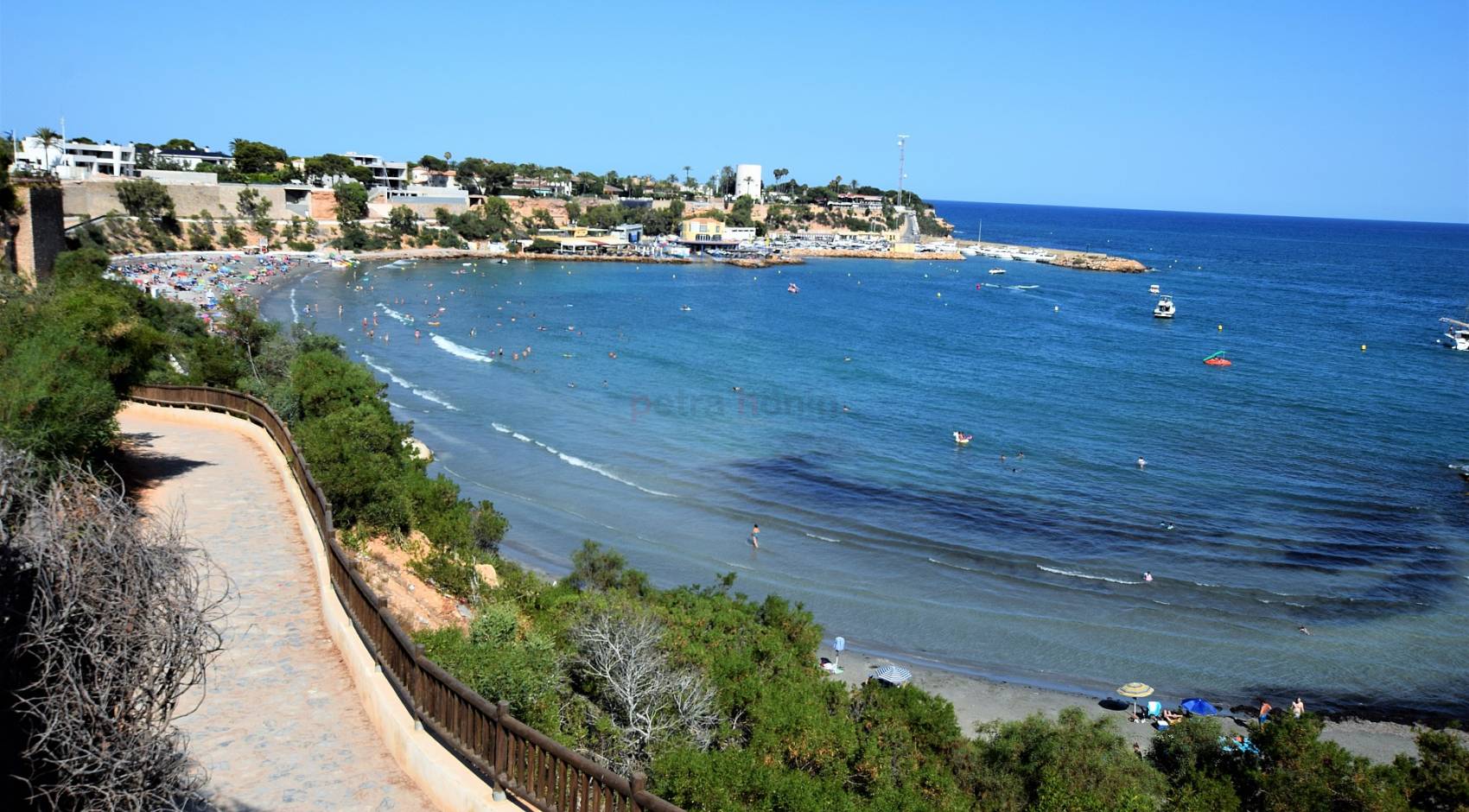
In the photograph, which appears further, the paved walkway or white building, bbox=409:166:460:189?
white building, bbox=409:166:460:189

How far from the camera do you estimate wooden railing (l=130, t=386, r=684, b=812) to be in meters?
6.26

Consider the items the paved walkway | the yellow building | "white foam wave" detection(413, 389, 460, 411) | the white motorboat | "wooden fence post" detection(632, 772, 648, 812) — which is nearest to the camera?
"wooden fence post" detection(632, 772, 648, 812)

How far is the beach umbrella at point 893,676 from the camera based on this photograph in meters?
18.9

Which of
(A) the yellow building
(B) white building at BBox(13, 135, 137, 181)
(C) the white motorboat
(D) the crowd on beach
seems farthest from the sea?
(A) the yellow building

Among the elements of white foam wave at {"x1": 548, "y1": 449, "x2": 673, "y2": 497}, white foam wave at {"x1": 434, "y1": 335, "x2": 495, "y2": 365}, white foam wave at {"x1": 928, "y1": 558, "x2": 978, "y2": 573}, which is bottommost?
white foam wave at {"x1": 928, "y1": 558, "x2": 978, "y2": 573}

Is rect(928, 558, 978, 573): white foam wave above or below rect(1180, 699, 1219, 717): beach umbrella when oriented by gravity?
above

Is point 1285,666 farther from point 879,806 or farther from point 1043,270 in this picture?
point 1043,270

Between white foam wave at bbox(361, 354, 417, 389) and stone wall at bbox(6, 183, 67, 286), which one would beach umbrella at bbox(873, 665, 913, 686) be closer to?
stone wall at bbox(6, 183, 67, 286)

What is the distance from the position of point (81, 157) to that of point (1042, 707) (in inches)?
4699

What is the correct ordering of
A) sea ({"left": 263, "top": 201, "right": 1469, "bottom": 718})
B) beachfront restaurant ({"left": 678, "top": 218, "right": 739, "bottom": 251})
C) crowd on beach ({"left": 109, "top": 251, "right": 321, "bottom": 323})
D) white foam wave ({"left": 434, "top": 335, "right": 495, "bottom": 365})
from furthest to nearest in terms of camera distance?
beachfront restaurant ({"left": 678, "top": 218, "right": 739, "bottom": 251}) < crowd on beach ({"left": 109, "top": 251, "right": 321, "bottom": 323}) < white foam wave ({"left": 434, "top": 335, "right": 495, "bottom": 365}) < sea ({"left": 263, "top": 201, "right": 1469, "bottom": 718})

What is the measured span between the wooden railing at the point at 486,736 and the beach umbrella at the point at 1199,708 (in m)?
15.0

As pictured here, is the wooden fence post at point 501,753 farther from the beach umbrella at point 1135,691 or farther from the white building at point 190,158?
the white building at point 190,158

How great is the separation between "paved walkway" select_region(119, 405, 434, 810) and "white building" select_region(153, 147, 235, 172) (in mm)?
122152

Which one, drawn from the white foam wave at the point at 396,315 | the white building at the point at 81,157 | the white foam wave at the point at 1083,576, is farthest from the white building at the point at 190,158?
the white foam wave at the point at 1083,576
